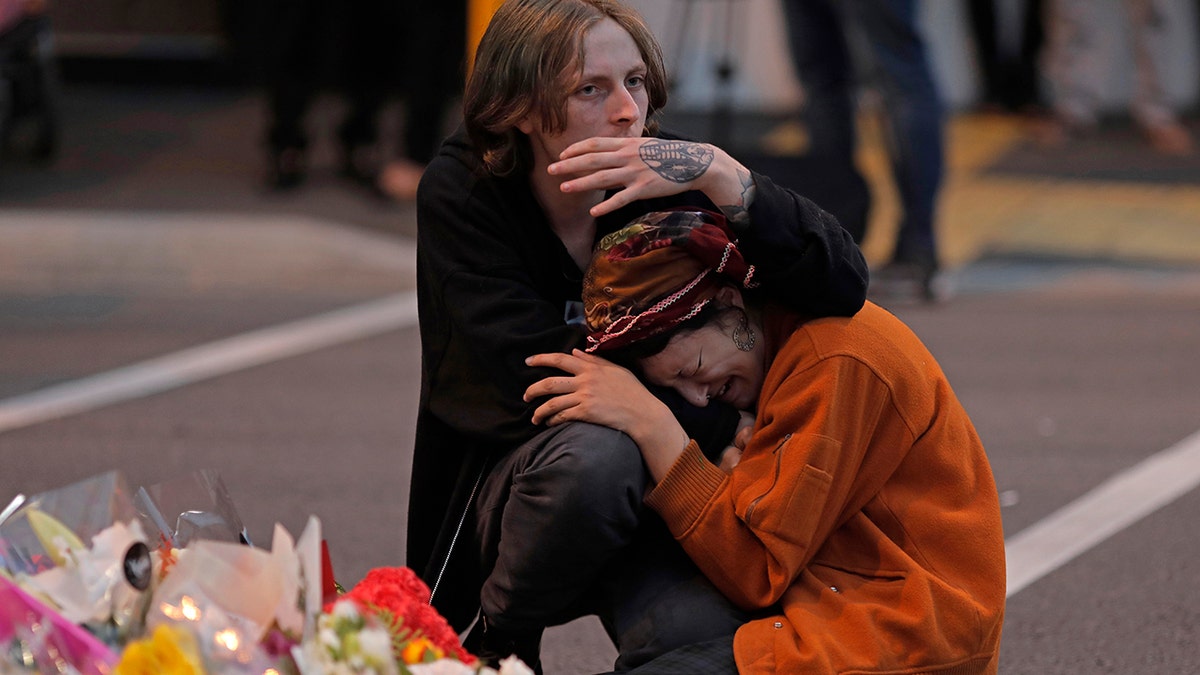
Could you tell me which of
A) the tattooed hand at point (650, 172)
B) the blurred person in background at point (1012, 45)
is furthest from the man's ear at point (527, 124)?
the blurred person in background at point (1012, 45)

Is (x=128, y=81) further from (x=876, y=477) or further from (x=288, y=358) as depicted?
(x=876, y=477)

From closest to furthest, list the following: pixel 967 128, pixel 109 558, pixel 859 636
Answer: pixel 109 558 < pixel 859 636 < pixel 967 128

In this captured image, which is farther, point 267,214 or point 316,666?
point 267,214

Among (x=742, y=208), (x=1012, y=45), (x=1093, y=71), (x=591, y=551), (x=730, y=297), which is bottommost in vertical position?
(x=1012, y=45)

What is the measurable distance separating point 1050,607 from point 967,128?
6.95 m

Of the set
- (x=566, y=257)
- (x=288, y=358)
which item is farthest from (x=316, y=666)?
(x=288, y=358)

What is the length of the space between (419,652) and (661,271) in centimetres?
77

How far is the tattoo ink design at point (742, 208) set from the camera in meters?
2.71

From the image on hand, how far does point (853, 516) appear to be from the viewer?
2.68 meters

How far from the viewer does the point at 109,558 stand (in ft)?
7.29

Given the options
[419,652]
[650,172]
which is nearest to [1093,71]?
[650,172]

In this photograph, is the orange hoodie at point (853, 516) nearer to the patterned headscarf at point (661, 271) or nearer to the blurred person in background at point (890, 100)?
the patterned headscarf at point (661, 271)

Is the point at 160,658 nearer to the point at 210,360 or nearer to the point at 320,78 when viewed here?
the point at 210,360

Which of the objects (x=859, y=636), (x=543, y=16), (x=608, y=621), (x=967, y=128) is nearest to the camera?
(x=859, y=636)
